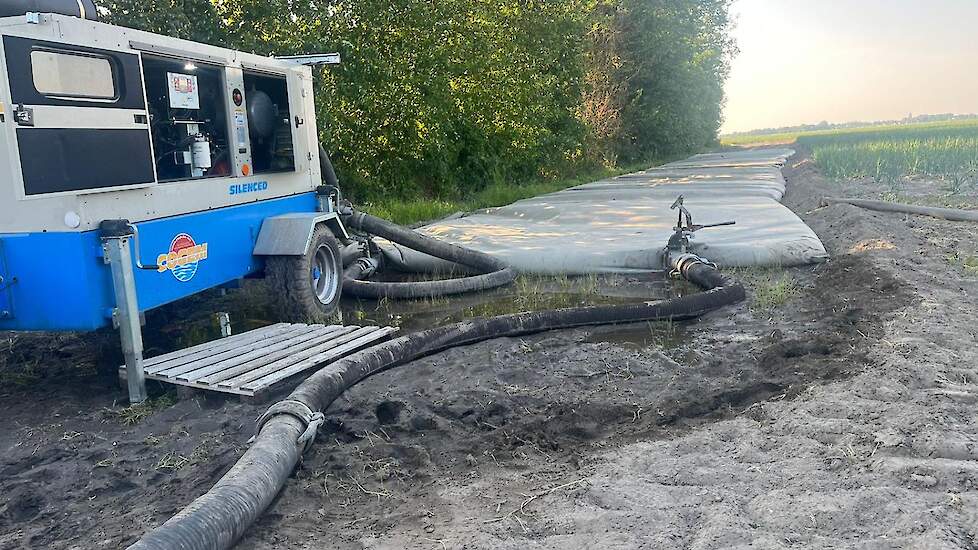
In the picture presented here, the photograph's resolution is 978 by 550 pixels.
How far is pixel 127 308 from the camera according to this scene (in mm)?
4277

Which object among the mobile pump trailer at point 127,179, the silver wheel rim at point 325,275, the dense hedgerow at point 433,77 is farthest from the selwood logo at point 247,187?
the dense hedgerow at point 433,77

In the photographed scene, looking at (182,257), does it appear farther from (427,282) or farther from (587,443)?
(587,443)

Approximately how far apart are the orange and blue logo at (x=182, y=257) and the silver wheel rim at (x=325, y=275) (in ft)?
4.76

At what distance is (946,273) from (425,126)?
866 centimetres

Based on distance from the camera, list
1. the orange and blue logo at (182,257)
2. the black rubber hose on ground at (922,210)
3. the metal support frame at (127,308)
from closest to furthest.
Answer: the metal support frame at (127,308) < the orange and blue logo at (182,257) < the black rubber hose on ground at (922,210)

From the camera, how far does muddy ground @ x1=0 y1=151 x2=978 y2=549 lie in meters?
2.72

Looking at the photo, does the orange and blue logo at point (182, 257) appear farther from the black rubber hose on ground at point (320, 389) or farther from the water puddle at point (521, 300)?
the water puddle at point (521, 300)

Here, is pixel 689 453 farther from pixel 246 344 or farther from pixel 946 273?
pixel 946 273

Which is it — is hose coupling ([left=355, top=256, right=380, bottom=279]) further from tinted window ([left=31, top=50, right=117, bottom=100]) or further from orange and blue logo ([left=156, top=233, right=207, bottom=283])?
tinted window ([left=31, top=50, right=117, bottom=100])

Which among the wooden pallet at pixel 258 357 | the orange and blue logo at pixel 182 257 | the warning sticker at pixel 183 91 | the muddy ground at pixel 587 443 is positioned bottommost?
the muddy ground at pixel 587 443

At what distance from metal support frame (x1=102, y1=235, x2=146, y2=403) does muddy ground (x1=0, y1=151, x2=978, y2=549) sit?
0.74ft

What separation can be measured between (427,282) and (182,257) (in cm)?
263

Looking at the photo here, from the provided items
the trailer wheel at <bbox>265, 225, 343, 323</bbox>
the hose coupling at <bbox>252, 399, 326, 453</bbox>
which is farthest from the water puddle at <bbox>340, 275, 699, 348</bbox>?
the hose coupling at <bbox>252, 399, 326, 453</bbox>

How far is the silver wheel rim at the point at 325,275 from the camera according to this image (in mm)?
6500
